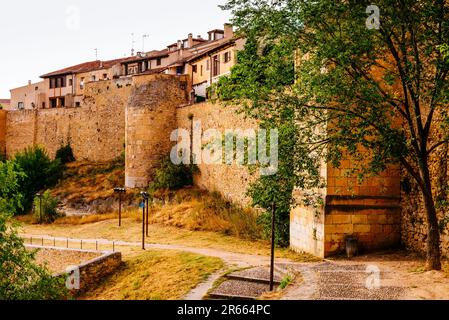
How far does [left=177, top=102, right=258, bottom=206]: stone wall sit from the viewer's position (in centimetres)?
2723

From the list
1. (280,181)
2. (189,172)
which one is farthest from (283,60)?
(189,172)

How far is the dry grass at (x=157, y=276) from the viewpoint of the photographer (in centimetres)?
1595

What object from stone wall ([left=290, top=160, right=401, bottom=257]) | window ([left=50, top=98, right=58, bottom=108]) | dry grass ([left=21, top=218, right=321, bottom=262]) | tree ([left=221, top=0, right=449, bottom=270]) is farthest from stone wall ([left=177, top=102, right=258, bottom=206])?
window ([left=50, top=98, right=58, bottom=108])

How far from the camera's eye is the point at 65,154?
163 feet

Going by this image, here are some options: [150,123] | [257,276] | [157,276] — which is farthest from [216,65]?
[257,276]

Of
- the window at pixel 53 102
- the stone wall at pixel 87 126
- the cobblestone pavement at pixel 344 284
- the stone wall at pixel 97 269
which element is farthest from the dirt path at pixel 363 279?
the window at pixel 53 102

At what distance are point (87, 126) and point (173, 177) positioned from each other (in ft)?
60.8

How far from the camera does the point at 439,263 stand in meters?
13.2

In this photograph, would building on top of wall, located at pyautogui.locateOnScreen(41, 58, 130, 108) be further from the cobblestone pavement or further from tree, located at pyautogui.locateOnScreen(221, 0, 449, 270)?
the cobblestone pavement

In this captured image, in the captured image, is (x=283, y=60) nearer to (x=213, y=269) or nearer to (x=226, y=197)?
(x=213, y=269)

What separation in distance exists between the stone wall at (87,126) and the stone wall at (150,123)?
10.6m

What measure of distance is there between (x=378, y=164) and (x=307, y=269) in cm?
307

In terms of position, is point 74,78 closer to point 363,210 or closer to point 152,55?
point 152,55

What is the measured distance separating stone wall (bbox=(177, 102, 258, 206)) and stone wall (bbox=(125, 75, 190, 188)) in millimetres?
1684
